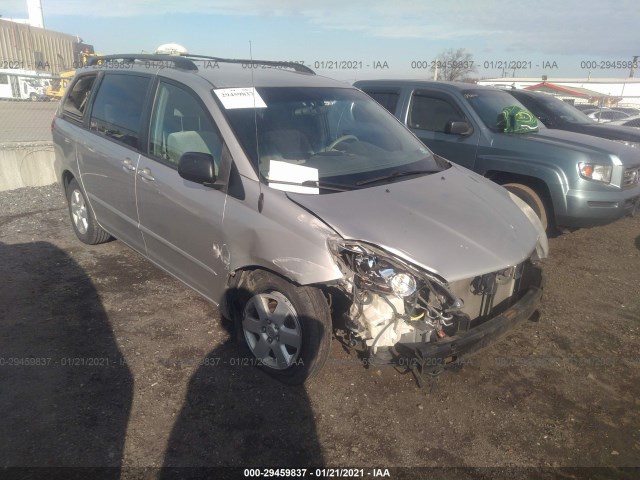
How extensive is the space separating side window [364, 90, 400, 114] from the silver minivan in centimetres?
249

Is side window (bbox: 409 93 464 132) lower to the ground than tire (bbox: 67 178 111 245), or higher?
higher

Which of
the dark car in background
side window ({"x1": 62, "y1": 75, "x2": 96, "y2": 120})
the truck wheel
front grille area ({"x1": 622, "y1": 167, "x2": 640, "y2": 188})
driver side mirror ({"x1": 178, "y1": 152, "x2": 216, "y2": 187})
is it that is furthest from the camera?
the dark car in background

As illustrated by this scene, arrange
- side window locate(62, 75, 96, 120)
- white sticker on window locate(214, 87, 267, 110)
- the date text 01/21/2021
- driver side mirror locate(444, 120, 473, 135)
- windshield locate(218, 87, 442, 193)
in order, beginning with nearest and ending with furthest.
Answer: the date text 01/21/2021 → windshield locate(218, 87, 442, 193) → white sticker on window locate(214, 87, 267, 110) → side window locate(62, 75, 96, 120) → driver side mirror locate(444, 120, 473, 135)

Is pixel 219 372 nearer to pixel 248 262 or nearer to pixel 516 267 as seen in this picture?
pixel 248 262

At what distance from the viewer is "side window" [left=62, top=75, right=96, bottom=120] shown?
4758 mm

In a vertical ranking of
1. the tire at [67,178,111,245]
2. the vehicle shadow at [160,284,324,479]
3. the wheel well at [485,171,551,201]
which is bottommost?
the vehicle shadow at [160,284,324,479]

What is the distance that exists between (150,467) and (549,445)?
7.00 feet

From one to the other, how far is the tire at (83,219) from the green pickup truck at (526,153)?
402cm

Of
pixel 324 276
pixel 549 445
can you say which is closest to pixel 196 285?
pixel 324 276

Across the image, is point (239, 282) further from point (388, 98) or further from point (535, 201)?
point (388, 98)

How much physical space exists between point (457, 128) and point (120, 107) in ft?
12.4

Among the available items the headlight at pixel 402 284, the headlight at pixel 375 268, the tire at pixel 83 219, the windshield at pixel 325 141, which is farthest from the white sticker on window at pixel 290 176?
the tire at pixel 83 219

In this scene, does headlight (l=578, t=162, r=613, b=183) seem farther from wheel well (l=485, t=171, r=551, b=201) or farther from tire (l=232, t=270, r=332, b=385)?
tire (l=232, t=270, r=332, b=385)

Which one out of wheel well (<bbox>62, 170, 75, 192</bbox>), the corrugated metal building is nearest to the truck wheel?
wheel well (<bbox>62, 170, 75, 192</bbox>)
